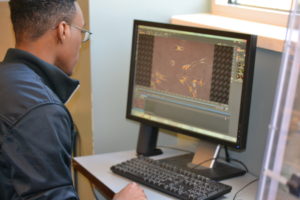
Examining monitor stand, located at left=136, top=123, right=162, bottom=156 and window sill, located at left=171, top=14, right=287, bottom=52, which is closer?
window sill, located at left=171, top=14, right=287, bottom=52

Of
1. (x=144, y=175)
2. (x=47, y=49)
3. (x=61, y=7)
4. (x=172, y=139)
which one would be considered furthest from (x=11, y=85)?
(x=172, y=139)

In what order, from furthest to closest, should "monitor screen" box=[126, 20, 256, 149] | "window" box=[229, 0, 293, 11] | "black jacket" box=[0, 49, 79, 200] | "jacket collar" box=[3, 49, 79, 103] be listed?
"window" box=[229, 0, 293, 11]
"monitor screen" box=[126, 20, 256, 149]
"jacket collar" box=[3, 49, 79, 103]
"black jacket" box=[0, 49, 79, 200]

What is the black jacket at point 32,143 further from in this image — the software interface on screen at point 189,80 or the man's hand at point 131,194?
the software interface on screen at point 189,80

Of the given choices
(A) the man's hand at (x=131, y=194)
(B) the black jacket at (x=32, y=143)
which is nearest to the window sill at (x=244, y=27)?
(A) the man's hand at (x=131, y=194)

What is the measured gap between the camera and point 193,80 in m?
1.62

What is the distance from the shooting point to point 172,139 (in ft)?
6.89

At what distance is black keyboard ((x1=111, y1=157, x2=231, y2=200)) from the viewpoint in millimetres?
1386

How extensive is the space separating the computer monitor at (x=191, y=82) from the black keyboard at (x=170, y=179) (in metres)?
0.16

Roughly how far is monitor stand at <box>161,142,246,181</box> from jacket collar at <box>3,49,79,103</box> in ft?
1.82

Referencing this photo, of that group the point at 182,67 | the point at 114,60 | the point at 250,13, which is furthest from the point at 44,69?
the point at 250,13

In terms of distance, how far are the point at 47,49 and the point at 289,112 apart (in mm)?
801

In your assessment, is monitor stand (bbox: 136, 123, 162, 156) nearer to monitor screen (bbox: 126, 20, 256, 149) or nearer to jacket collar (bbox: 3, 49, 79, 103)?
monitor screen (bbox: 126, 20, 256, 149)

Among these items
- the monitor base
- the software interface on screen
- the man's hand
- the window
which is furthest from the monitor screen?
the window

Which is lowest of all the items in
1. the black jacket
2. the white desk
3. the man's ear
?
the white desk
